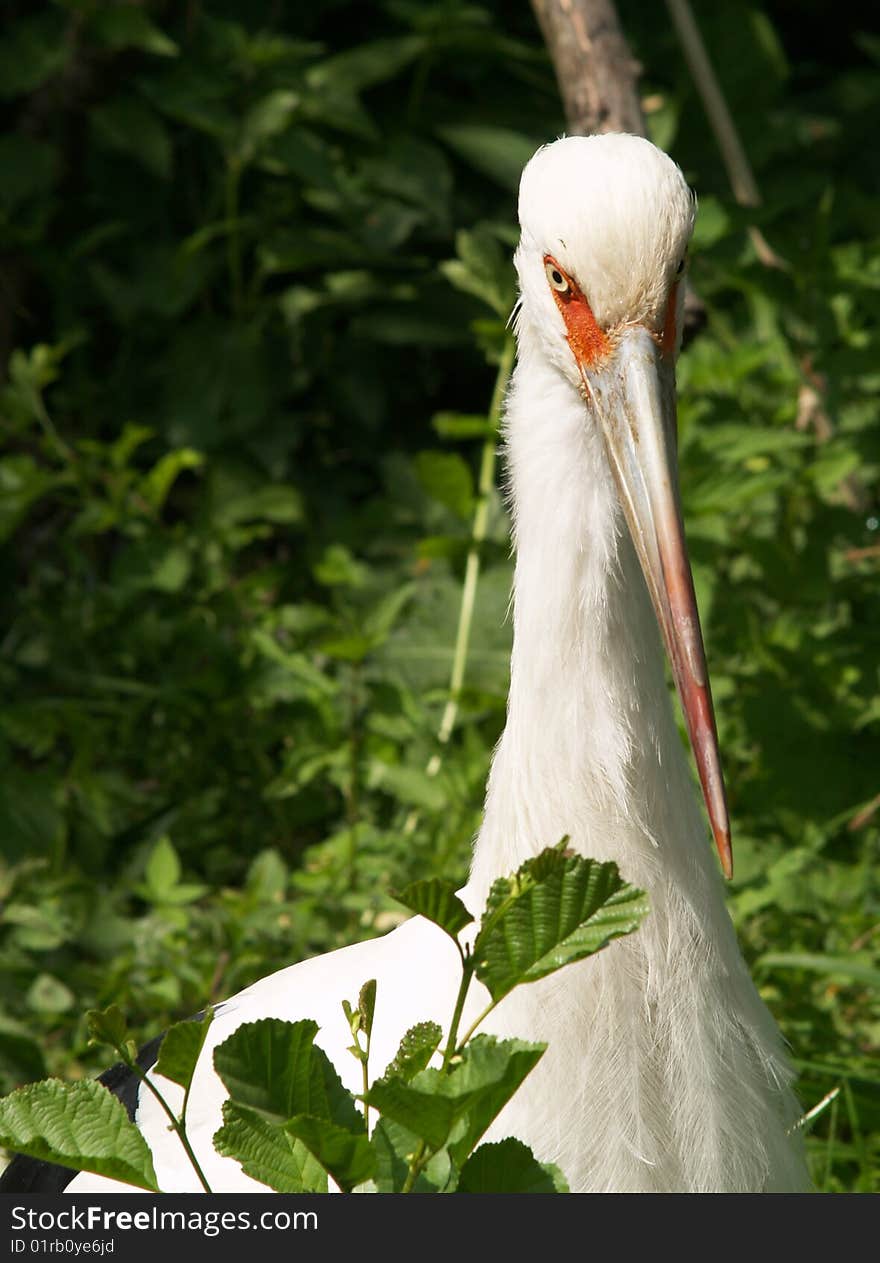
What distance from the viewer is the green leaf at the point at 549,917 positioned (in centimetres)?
139

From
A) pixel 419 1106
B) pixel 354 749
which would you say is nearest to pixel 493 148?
pixel 354 749

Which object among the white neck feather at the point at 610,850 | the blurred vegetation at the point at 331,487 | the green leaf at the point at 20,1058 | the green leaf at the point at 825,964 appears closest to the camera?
the white neck feather at the point at 610,850

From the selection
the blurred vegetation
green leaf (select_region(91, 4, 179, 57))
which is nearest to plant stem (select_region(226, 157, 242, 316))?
the blurred vegetation

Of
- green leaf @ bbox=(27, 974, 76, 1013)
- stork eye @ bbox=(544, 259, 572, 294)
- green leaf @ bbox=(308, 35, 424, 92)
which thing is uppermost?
green leaf @ bbox=(308, 35, 424, 92)

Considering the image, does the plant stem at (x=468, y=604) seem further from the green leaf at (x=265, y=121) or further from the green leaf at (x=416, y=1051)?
the green leaf at (x=416, y=1051)

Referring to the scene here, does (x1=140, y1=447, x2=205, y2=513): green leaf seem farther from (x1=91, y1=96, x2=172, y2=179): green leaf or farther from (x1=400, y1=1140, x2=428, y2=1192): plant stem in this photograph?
(x1=400, y1=1140, x2=428, y2=1192): plant stem

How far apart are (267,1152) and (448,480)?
7.47 feet

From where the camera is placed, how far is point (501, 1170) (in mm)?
1457

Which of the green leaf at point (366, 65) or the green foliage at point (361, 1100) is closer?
the green foliage at point (361, 1100)

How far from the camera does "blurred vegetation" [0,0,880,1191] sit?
11.0 feet

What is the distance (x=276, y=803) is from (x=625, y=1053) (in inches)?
80.4

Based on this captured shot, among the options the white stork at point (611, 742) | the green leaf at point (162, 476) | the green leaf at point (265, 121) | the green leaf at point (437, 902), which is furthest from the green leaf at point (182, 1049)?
the green leaf at point (265, 121)

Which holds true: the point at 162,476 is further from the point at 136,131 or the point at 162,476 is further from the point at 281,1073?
the point at 281,1073

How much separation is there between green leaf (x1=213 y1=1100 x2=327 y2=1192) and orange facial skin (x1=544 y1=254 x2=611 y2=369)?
1.05 meters
